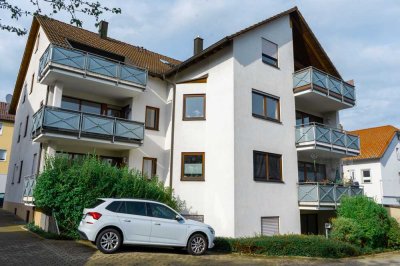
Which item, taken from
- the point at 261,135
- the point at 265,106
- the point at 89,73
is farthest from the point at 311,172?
the point at 89,73

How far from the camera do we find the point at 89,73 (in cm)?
1681

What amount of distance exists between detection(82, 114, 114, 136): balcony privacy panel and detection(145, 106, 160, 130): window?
2919 mm

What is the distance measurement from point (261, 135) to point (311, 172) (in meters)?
5.97

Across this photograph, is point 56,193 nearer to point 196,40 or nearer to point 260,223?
point 260,223

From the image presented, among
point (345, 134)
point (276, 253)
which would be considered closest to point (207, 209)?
point (276, 253)

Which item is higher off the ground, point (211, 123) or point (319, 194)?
point (211, 123)

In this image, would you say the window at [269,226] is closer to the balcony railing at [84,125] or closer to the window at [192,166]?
the window at [192,166]

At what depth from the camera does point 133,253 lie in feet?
37.4

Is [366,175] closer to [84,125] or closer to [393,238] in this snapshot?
[393,238]

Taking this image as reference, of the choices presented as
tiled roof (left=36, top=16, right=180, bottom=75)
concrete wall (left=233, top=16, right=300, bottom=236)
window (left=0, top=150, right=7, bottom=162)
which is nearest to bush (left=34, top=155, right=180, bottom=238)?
concrete wall (left=233, top=16, right=300, bottom=236)

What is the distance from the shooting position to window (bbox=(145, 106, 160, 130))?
1977cm

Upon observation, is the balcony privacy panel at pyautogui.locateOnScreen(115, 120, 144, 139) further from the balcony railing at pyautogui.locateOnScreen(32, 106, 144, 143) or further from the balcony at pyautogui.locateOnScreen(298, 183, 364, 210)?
the balcony at pyautogui.locateOnScreen(298, 183, 364, 210)

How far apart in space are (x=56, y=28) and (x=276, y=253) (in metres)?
16.8

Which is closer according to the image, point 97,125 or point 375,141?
point 97,125
